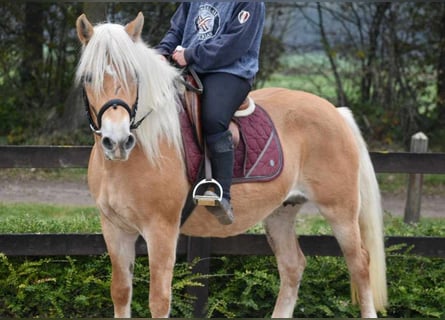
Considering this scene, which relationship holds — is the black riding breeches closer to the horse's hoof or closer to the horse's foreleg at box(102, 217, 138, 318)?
the horse's hoof

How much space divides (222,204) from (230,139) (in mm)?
411

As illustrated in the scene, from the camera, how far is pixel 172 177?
14.7ft

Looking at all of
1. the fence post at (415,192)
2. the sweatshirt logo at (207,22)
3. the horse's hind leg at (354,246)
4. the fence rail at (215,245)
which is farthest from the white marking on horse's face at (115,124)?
the fence post at (415,192)

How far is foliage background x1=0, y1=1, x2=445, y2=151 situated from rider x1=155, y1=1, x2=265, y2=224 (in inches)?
249

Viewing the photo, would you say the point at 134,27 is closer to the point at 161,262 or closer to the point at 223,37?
the point at 223,37

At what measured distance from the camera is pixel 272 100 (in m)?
5.24

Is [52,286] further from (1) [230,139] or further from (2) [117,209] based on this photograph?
(1) [230,139]

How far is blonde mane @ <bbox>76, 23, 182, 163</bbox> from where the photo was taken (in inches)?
161

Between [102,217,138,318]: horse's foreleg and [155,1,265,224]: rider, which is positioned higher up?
[155,1,265,224]: rider

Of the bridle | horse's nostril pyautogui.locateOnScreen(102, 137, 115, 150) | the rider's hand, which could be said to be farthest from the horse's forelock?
the rider's hand

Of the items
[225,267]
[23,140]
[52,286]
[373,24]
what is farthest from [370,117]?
[52,286]

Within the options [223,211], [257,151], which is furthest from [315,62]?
[223,211]

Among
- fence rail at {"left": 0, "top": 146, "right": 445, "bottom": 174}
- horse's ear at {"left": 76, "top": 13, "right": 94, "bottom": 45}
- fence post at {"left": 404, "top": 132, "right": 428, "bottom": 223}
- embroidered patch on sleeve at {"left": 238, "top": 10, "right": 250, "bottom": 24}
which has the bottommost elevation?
fence post at {"left": 404, "top": 132, "right": 428, "bottom": 223}

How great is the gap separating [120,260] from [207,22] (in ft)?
5.24
